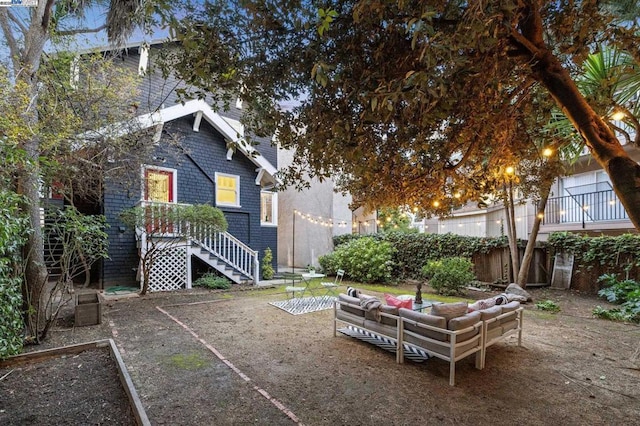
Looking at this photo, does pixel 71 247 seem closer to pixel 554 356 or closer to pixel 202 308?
pixel 202 308

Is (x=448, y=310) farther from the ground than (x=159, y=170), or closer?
closer

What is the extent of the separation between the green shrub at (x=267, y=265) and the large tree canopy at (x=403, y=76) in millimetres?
9358

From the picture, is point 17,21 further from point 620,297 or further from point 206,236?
point 620,297

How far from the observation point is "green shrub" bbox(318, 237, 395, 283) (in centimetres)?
1194

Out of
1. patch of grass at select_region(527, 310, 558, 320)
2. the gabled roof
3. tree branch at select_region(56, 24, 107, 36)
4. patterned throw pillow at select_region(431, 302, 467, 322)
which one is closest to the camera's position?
patterned throw pillow at select_region(431, 302, 467, 322)

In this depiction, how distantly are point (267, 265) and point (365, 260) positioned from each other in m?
3.95

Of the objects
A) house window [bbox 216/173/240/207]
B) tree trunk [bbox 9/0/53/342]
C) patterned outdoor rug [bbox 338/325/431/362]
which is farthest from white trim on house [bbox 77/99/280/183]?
patterned outdoor rug [bbox 338/325/431/362]

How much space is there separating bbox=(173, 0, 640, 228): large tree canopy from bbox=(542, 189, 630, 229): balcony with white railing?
9.20 m

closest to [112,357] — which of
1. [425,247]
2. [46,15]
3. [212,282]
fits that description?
[46,15]

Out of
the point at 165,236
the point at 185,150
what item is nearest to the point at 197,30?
the point at 165,236

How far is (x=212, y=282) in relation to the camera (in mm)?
10383

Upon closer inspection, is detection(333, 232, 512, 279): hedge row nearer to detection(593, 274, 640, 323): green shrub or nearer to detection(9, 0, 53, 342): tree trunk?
detection(593, 274, 640, 323): green shrub

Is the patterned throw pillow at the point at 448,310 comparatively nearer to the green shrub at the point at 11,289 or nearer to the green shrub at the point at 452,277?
the green shrub at the point at 11,289

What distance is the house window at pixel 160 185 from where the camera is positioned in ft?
33.6
